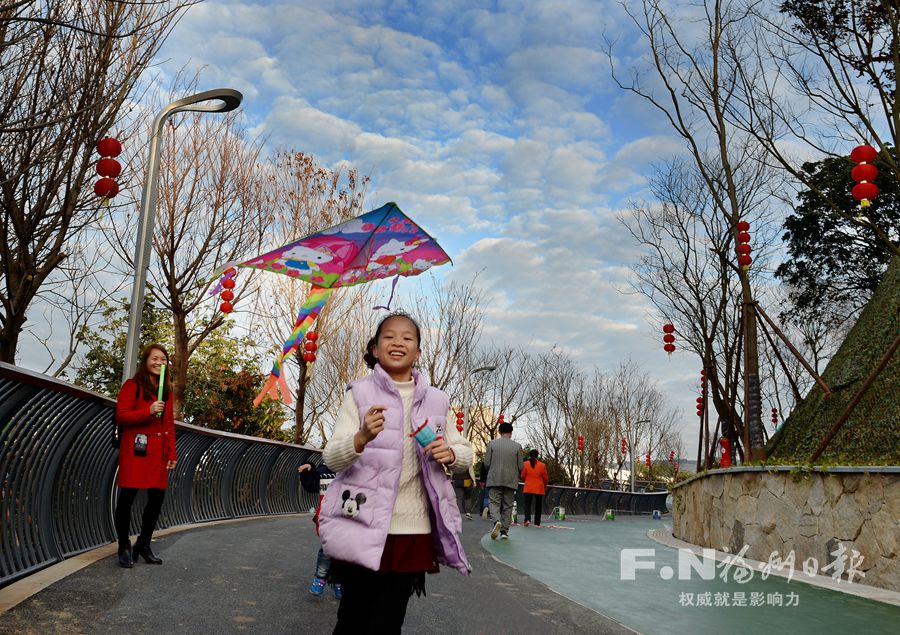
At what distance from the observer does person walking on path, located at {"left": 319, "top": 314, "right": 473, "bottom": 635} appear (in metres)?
3.11

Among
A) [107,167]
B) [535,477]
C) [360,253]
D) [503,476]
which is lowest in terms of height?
[503,476]

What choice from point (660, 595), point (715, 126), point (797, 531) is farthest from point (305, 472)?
point (715, 126)

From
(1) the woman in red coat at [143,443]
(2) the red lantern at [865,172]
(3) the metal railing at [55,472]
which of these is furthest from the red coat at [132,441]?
(2) the red lantern at [865,172]

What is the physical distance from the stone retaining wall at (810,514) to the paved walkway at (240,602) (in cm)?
320

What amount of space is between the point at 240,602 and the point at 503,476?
7935 mm

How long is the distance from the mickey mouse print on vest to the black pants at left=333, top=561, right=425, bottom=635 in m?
0.22

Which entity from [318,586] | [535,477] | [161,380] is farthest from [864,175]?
[535,477]

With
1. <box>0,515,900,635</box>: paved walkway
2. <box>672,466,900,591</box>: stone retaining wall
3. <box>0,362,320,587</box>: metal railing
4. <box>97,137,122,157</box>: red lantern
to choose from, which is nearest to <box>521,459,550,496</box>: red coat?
<box>672,466,900,591</box>: stone retaining wall

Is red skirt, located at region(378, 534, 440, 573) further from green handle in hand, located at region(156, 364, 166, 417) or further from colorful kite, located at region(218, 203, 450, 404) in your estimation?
colorful kite, located at region(218, 203, 450, 404)

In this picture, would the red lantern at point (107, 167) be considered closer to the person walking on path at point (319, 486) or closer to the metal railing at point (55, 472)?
the metal railing at point (55, 472)

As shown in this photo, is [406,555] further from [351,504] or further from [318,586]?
[318,586]

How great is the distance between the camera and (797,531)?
891 cm

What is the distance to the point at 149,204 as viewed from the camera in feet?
29.7

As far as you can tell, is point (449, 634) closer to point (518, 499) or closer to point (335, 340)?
point (518, 499)
